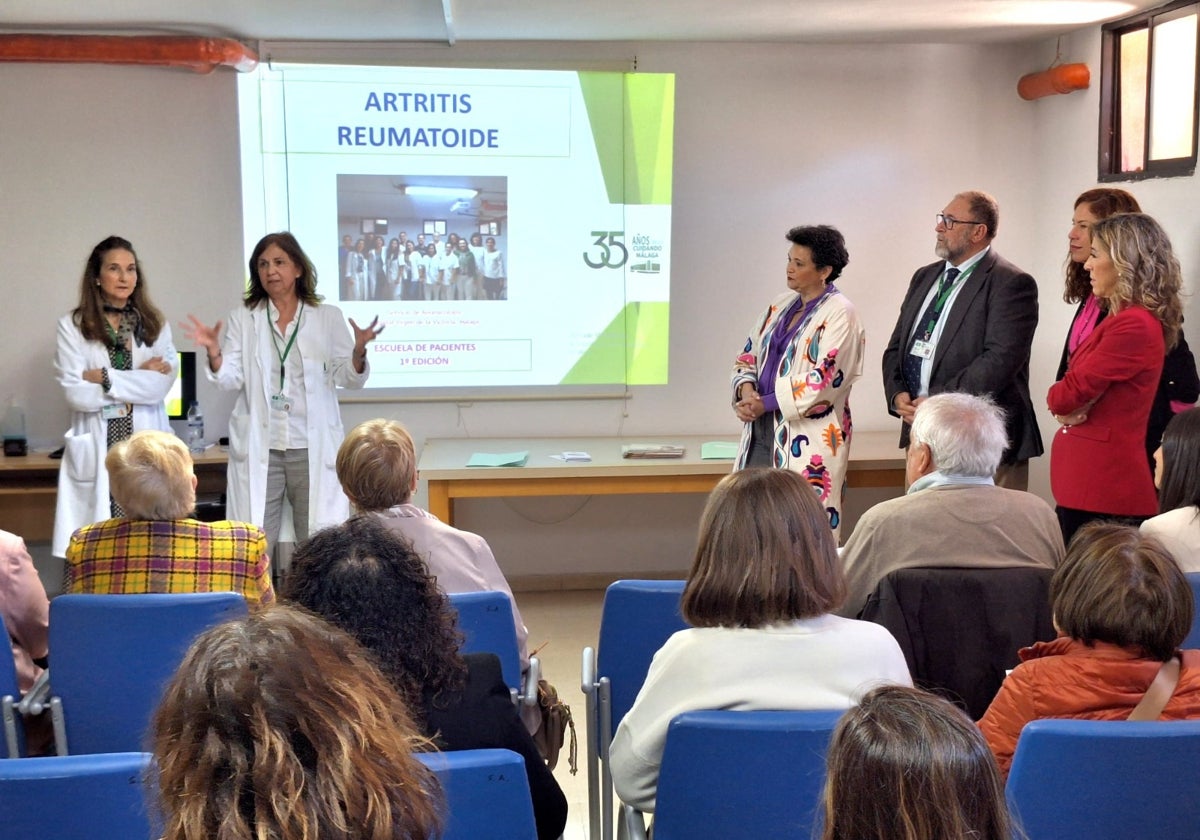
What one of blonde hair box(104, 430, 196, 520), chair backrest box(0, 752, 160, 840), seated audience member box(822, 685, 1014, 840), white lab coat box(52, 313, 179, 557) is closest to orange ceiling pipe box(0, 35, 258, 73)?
white lab coat box(52, 313, 179, 557)

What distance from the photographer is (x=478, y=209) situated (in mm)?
5258

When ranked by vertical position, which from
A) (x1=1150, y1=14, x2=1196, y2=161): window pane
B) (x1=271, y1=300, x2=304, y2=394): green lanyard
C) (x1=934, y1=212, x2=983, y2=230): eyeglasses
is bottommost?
(x1=271, y1=300, x2=304, y2=394): green lanyard

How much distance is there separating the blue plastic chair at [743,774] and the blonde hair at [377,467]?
119 cm

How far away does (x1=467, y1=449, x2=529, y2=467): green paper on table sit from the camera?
4.58 m

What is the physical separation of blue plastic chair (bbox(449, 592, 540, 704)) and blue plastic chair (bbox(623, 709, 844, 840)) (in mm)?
751

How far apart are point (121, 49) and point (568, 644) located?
3164mm

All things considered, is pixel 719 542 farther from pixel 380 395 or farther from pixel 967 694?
pixel 380 395

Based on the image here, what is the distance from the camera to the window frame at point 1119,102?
13.8 feet

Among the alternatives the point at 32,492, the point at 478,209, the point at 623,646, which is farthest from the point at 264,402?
the point at 623,646

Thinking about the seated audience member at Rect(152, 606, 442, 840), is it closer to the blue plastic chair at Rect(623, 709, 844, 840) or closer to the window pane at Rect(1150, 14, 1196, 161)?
the blue plastic chair at Rect(623, 709, 844, 840)

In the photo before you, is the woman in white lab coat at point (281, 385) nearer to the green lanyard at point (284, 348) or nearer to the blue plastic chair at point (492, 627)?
the green lanyard at point (284, 348)

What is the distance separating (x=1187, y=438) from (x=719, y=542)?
4.41 feet

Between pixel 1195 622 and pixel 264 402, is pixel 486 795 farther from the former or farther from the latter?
pixel 264 402

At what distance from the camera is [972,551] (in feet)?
7.72
